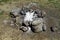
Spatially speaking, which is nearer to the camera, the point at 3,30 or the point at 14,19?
the point at 3,30

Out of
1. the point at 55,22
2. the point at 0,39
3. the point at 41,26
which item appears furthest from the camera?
the point at 55,22

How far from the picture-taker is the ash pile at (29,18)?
7961 mm

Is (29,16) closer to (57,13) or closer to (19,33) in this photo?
(19,33)

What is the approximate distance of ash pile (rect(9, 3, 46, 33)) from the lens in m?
7.96

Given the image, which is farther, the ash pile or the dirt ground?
the ash pile

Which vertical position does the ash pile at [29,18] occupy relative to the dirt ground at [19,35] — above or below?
above

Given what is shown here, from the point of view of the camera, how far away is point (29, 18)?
827 centimetres

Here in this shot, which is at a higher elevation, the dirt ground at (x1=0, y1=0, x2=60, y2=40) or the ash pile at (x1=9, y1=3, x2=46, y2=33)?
the ash pile at (x1=9, y1=3, x2=46, y2=33)

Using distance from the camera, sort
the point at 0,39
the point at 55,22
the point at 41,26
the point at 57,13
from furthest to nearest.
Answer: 1. the point at 57,13
2. the point at 55,22
3. the point at 41,26
4. the point at 0,39

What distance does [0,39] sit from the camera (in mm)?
7504

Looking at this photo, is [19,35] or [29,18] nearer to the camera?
[19,35]

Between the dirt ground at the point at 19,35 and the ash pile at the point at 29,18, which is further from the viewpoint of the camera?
the ash pile at the point at 29,18

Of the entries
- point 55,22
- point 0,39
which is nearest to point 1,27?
point 0,39

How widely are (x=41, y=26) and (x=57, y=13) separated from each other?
1.55 m
